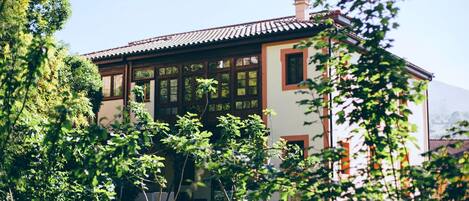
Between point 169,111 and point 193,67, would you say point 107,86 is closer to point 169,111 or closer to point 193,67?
point 169,111

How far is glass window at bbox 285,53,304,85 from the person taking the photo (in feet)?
60.6

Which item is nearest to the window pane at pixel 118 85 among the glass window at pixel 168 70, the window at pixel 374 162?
the glass window at pixel 168 70

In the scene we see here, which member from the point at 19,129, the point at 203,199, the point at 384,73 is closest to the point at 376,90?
the point at 384,73

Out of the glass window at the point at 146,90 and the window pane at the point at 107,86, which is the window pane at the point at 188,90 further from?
the window pane at the point at 107,86

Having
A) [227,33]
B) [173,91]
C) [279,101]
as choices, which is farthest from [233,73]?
[173,91]

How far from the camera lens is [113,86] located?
2248 cm

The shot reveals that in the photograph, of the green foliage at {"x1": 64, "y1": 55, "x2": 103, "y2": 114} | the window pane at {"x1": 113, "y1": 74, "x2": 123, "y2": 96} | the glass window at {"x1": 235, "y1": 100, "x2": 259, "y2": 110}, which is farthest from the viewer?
the window pane at {"x1": 113, "y1": 74, "x2": 123, "y2": 96}

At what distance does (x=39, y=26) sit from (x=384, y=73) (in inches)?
484

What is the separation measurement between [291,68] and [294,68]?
103 millimetres

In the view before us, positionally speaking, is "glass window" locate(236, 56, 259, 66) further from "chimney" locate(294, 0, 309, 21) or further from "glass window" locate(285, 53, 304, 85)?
"chimney" locate(294, 0, 309, 21)

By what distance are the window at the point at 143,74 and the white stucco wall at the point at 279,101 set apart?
4449 millimetres

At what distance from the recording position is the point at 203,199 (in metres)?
20.4

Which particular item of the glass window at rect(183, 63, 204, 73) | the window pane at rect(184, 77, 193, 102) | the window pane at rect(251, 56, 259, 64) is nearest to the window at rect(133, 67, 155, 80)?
the glass window at rect(183, 63, 204, 73)

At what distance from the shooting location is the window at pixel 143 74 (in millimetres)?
21453
